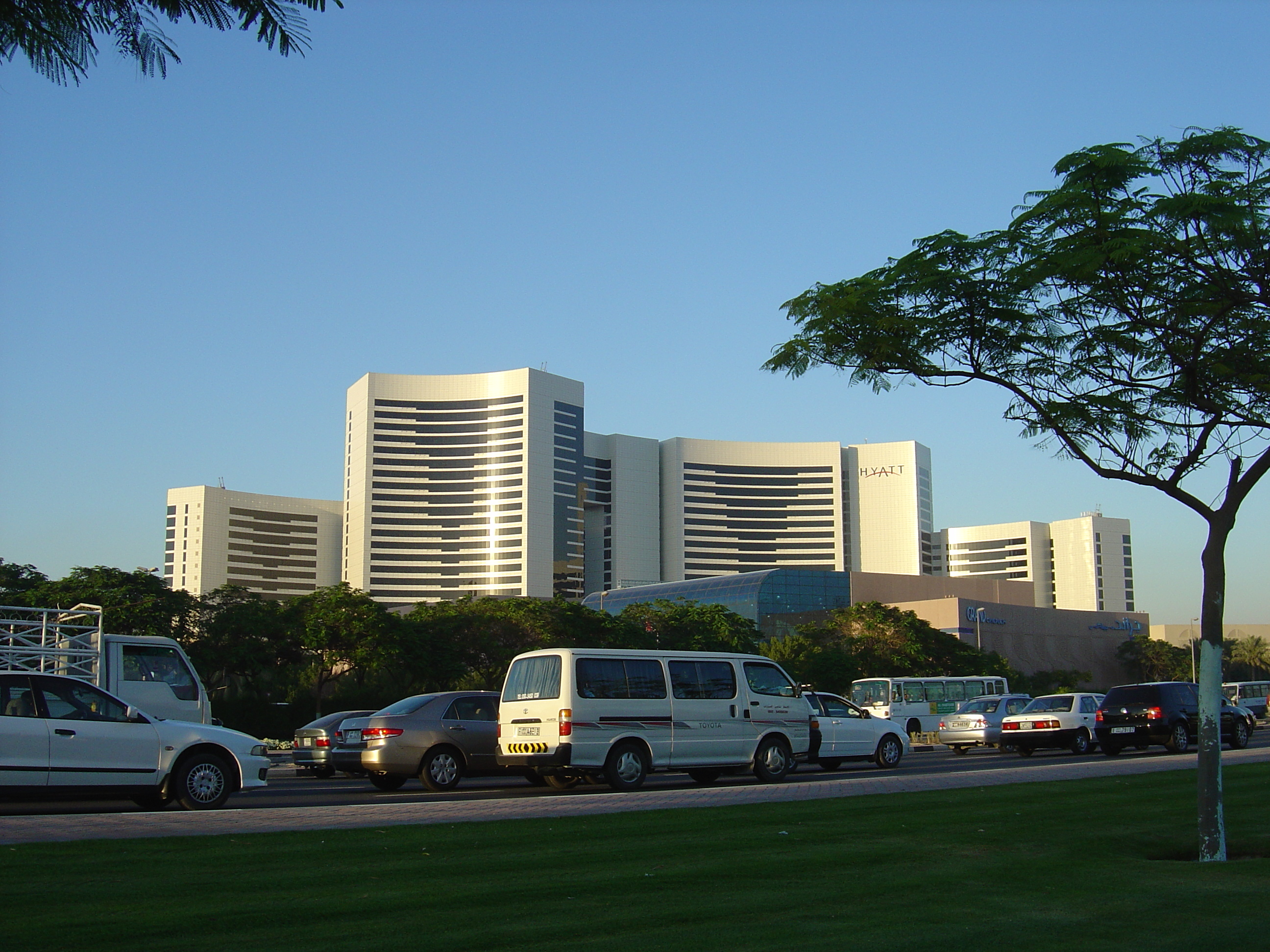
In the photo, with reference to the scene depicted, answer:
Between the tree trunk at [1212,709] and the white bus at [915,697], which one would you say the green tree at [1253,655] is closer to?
the white bus at [915,697]

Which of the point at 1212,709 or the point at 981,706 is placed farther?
the point at 981,706

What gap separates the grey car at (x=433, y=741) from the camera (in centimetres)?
1947

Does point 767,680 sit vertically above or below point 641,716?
above

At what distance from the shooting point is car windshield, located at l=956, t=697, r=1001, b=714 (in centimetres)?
3353

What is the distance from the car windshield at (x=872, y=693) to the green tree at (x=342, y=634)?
1747cm

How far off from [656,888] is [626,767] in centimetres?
1014

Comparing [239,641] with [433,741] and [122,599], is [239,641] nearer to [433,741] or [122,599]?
[122,599]

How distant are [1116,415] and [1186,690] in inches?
690

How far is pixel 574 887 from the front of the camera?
827 cm

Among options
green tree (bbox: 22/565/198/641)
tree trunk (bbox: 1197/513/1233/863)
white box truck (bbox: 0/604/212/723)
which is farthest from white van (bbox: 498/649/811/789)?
green tree (bbox: 22/565/198/641)

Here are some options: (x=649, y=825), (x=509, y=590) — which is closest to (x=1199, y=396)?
(x=649, y=825)

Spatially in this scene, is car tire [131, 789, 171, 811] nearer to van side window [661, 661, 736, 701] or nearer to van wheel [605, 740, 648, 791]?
van wheel [605, 740, 648, 791]

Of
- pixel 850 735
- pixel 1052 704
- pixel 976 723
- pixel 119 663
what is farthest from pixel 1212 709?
pixel 976 723

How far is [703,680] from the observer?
63.8 ft
